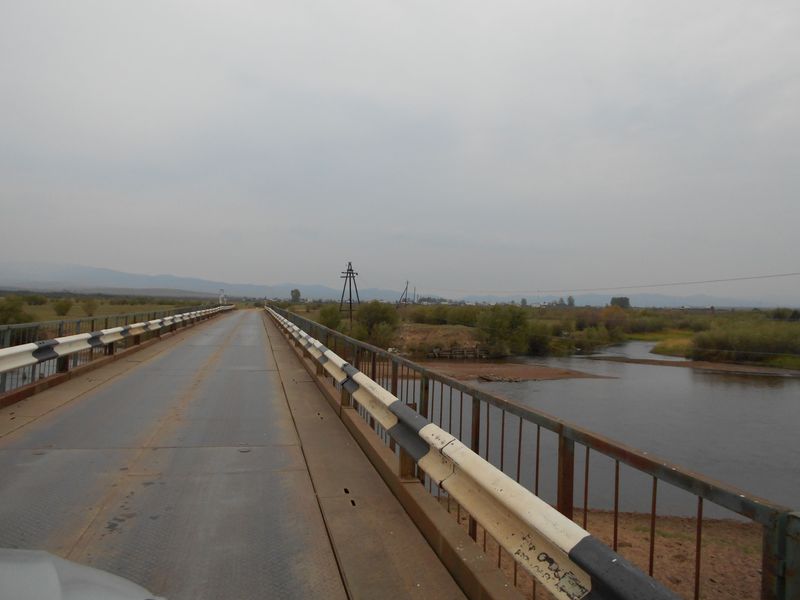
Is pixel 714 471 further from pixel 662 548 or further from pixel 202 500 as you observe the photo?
pixel 202 500

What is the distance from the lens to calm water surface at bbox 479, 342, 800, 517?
22.8 m

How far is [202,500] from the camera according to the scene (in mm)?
4727

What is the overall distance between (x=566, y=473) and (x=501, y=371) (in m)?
52.9

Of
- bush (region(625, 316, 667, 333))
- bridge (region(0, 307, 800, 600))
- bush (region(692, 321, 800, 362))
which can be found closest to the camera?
bridge (region(0, 307, 800, 600))

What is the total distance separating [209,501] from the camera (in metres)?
4.71

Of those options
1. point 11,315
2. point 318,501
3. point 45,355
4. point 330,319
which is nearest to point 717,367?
Result: point 330,319

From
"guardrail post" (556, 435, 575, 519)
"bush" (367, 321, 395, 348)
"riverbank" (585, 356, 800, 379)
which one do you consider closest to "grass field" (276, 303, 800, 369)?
"riverbank" (585, 356, 800, 379)

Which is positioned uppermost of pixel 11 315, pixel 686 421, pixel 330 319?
pixel 11 315

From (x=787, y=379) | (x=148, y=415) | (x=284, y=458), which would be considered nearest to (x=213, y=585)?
(x=284, y=458)

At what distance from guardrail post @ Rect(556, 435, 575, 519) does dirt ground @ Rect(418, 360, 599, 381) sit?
43.6 m

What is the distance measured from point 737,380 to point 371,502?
201ft

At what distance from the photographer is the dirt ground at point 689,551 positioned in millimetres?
12289

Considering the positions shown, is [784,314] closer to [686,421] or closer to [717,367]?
[717,367]

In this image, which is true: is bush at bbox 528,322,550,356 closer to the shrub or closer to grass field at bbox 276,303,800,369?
grass field at bbox 276,303,800,369
